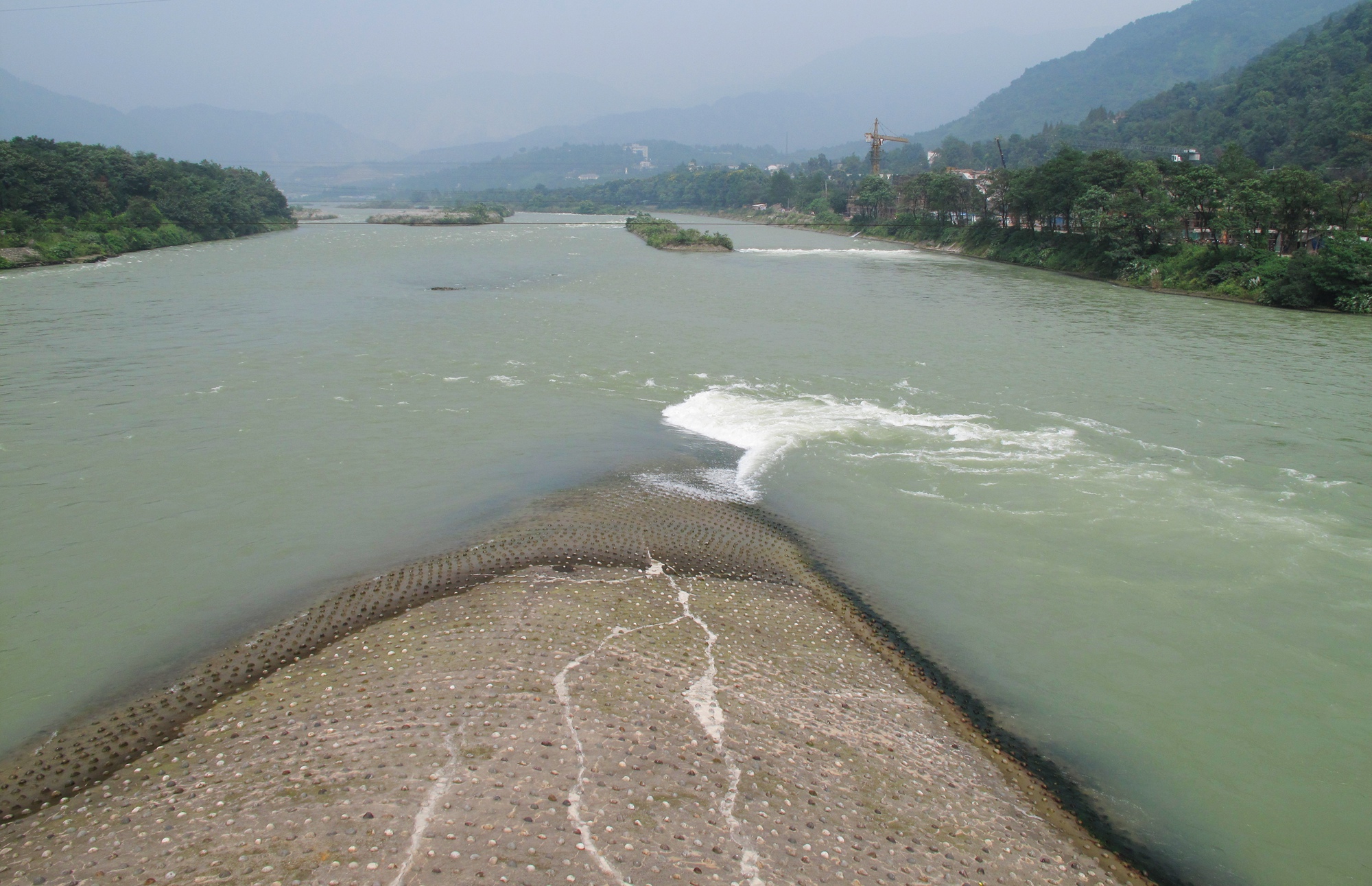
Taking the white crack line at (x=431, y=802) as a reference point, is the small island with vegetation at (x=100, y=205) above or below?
above

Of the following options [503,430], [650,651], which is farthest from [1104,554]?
[503,430]

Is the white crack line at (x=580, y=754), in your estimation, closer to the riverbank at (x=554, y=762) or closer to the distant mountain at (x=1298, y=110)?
the riverbank at (x=554, y=762)

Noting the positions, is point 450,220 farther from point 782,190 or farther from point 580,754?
point 580,754

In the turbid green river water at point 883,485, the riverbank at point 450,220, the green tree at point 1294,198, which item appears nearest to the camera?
the turbid green river water at point 883,485

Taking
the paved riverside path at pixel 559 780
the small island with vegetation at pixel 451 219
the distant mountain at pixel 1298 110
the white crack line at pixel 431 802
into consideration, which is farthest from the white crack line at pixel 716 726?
the small island with vegetation at pixel 451 219

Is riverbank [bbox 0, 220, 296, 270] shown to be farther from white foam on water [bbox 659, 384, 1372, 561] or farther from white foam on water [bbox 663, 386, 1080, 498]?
white foam on water [bbox 659, 384, 1372, 561]
